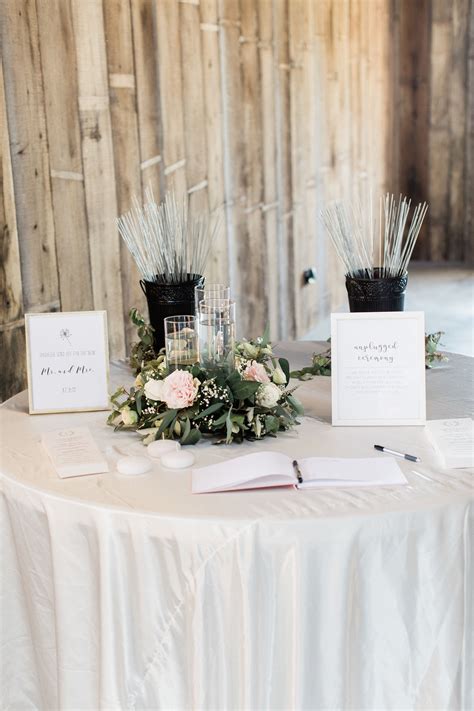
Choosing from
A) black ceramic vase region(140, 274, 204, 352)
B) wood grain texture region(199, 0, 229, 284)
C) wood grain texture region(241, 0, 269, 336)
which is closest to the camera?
black ceramic vase region(140, 274, 204, 352)

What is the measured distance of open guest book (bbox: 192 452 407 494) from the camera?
161 centimetres

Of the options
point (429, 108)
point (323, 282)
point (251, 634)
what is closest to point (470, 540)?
point (251, 634)

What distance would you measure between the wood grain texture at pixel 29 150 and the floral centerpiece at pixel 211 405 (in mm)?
1054

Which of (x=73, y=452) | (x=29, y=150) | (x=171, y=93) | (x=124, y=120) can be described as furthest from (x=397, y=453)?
(x=171, y=93)

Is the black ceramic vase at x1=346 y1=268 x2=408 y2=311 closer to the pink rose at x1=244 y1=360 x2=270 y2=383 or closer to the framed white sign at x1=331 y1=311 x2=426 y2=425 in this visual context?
the framed white sign at x1=331 y1=311 x2=426 y2=425

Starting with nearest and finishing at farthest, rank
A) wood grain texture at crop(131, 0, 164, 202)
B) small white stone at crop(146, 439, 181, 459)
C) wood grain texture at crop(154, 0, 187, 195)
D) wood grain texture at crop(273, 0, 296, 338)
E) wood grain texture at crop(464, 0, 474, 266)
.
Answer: small white stone at crop(146, 439, 181, 459)
wood grain texture at crop(131, 0, 164, 202)
wood grain texture at crop(154, 0, 187, 195)
wood grain texture at crop(273, 0, 296, 338)
wood grain texture at crop(464, 0, 474, 266)

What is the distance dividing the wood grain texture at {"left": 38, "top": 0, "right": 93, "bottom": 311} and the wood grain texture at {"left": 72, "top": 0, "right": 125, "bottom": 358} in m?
0.04

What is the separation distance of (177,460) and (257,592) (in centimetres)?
30

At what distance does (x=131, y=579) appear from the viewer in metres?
1.59

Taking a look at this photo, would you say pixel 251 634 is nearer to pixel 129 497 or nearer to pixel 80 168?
pixel 129 497

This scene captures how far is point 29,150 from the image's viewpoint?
2801 millimetres

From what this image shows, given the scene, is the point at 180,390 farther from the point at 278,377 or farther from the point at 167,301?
the point at 167,301

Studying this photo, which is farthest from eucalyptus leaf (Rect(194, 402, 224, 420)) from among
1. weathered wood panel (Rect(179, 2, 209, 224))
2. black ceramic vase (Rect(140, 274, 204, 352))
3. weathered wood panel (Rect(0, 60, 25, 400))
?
weathered wood panel (Rect(179, 2, 209, 224))

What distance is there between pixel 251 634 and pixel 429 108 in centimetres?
613
